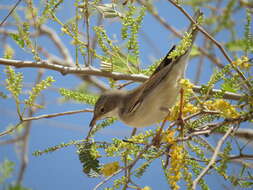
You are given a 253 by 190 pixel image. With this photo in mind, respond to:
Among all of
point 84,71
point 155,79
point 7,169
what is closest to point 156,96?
point 155,79

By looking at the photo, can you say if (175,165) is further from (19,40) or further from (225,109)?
(19,40)

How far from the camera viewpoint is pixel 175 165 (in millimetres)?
1475

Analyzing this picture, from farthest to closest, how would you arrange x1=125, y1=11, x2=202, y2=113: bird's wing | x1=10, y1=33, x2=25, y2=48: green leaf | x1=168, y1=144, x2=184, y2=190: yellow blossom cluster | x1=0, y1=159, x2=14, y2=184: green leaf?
1. x1=125, y1=11, x2=202, y2=113: bird's wing
2. x1=10, y1=33, x2=25, y2=48: green leaf
3. x1=0, y1=159, x2=14, y2=184: green leaf
4. x1=168, y1=144, x2=184, y2=190: yellow blossom cluster

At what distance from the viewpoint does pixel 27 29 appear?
6.42 feet

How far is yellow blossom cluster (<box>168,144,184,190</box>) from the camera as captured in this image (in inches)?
56.1

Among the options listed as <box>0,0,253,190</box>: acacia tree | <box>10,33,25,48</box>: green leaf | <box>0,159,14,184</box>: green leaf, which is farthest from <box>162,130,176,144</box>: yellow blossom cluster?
<box>10,33,25,48</box>: green leaf

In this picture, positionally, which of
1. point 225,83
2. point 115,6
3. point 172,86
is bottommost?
point 225,83

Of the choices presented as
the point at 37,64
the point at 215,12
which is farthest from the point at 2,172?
the point at 215,12

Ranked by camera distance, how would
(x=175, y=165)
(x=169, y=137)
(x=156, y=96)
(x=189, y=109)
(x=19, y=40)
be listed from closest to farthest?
(x=175, y=165), (x=169, y=137), (x=189, y=109), (x=19, y=40), (x=156, y=96)

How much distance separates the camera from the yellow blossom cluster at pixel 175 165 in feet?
4.67

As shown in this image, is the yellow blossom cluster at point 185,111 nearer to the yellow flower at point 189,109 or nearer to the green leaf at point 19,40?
the yellow flower at point 189,109

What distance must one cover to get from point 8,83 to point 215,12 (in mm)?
1987

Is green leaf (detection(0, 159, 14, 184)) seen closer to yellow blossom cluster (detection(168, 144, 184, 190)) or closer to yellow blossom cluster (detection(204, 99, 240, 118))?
yellow blossom cluster (detection(168, 144, 184, 190))

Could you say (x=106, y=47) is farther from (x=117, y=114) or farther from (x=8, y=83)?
(x=117, y=114)
